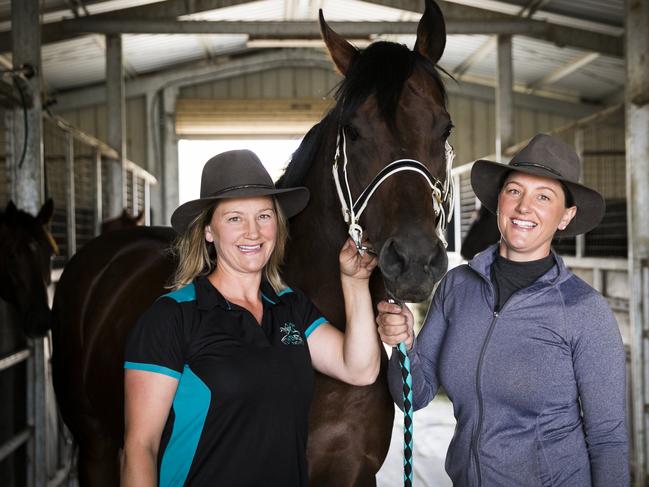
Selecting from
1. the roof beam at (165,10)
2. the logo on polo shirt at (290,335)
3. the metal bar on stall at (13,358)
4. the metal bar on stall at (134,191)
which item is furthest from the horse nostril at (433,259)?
the metal bar on stall at (134,191)

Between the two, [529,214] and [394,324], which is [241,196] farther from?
[529,214]

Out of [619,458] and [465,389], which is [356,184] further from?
[619,458]

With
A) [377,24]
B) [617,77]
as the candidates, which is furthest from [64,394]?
[617,77]

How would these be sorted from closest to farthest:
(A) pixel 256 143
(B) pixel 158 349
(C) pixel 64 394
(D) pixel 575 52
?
(B) pixel 158 349 → (C) pixel 64 394 → (D) pixel 575 52 → (A) pixel 256 143

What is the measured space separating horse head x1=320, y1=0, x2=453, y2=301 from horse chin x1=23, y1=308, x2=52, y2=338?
190 cm

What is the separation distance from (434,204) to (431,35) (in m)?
0.64

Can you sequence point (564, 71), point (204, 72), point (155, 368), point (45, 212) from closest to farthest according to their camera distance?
point (155, 368) → point (45, 212) → point (564, 71) → point (204, 72)

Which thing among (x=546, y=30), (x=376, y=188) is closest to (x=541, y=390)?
(x=376, y=188)

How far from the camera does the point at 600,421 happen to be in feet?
4.88

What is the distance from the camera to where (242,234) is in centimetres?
153

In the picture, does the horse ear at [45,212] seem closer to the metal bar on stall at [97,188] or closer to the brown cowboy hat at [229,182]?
the brown cowboy hat at [229,182]

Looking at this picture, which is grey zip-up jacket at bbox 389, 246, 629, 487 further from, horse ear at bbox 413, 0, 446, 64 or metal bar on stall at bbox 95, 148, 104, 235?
metal bar on stall at bbox 95, 148, 104, 235

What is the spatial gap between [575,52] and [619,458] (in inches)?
385

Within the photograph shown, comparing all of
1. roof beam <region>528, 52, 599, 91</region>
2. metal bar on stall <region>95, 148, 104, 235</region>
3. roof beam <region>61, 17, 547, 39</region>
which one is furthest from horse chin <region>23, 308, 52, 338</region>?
Answer: roof beam <region>528, 52, 599, 91</region>
